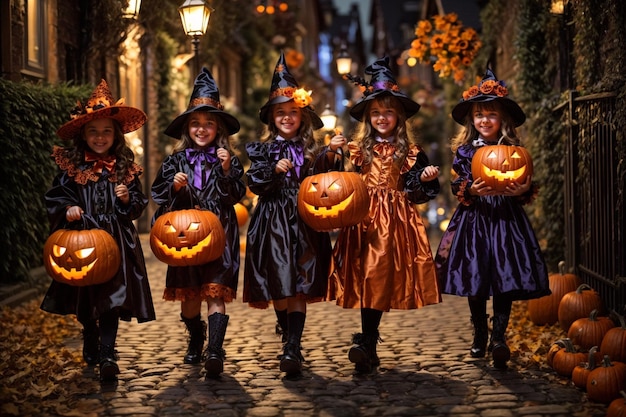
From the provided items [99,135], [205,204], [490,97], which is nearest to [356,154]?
[490,97]

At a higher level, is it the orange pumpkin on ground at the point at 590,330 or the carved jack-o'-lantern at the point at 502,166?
the carved jack-o'-lantern at the point at 502,166

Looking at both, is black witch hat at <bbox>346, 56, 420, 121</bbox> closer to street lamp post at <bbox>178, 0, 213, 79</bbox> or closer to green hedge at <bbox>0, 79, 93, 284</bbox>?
green hedge at <bbox>0, 79, 93, 284</bbox>

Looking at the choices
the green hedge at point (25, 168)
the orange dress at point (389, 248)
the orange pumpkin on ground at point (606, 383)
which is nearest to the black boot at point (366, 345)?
the orange dress at point (389, 248)

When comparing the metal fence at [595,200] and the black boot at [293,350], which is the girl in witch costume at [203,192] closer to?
the black boot at [293,350]

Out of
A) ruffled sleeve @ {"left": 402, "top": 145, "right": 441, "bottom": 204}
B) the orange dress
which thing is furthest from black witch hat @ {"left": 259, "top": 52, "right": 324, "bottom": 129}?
ruffled sleeve @ {"left": 402, "top": 145, "right": 441, "bottom": 204}

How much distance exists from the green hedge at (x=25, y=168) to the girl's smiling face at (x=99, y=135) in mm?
2803

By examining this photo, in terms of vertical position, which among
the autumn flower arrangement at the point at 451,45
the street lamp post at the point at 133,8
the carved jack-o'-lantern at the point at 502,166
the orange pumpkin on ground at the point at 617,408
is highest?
the street lamp post at the point at 133,8

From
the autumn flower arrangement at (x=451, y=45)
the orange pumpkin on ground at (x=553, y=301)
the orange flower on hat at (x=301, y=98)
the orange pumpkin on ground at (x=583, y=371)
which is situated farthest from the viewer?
the autumn flower arrangement at (x=451, y=45)

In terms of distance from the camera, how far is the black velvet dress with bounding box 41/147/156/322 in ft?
21.7

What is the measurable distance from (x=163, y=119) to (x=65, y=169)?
1191cm

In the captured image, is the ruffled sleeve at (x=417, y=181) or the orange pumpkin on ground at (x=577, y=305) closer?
the ruffled sleeve at (x=417, y=181)

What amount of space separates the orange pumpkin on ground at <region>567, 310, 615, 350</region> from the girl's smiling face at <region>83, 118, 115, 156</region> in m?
3.76

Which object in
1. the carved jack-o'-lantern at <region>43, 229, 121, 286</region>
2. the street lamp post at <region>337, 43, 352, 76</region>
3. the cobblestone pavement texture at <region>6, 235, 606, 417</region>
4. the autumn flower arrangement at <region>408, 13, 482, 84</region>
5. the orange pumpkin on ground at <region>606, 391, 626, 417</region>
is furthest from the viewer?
the street lamp post at <region>337, 43, 352, 76</region>

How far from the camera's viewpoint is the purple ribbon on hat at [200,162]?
6859 millimetres
